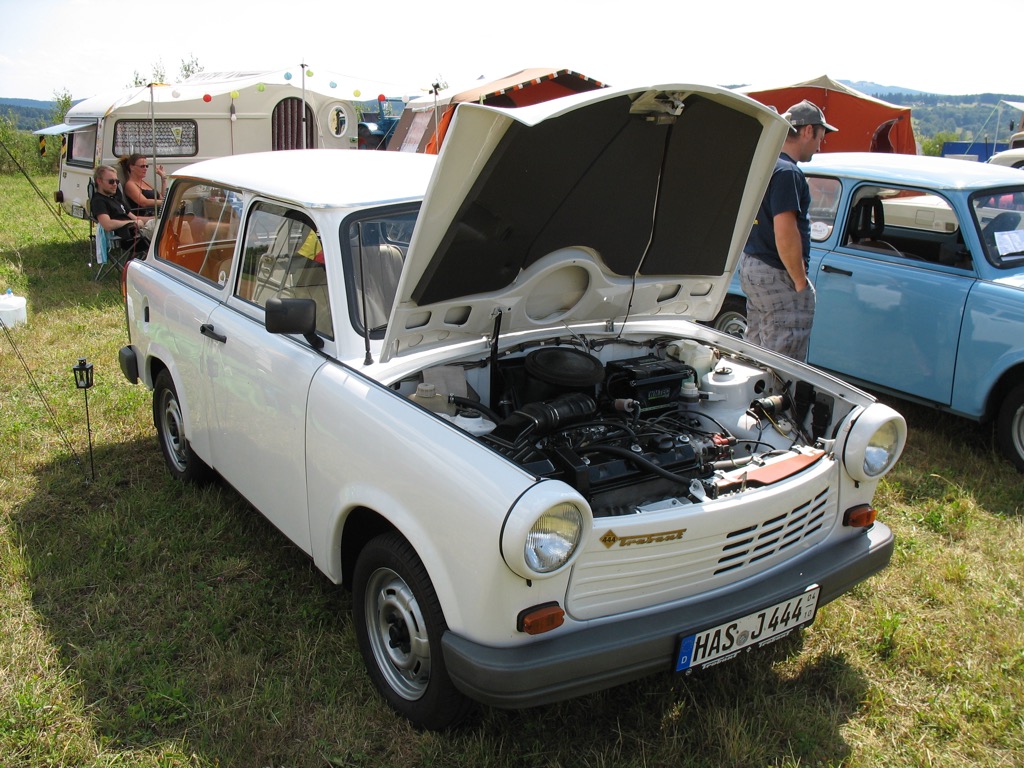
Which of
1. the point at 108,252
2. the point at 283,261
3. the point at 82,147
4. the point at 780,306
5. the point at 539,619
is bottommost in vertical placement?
the point at 108,252

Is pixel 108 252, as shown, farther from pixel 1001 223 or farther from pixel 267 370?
pixel 1001 223

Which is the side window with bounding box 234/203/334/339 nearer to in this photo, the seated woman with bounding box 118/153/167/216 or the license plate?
the license plate

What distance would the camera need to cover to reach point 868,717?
2846mm

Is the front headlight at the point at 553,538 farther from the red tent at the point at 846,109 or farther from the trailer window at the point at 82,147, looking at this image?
the red tent at the point at 846,109

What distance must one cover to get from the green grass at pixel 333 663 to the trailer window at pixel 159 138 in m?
7.99

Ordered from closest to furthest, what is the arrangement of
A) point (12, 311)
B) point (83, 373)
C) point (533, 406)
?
point (533, 406) → point (83, 373) → point (12, 311)

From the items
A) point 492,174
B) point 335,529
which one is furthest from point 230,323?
point 492,174

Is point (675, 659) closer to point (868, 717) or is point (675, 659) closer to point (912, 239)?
point (868, 717)

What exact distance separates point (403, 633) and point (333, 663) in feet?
1.77

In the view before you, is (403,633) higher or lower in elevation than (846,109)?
lower

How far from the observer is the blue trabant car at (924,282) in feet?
15.4

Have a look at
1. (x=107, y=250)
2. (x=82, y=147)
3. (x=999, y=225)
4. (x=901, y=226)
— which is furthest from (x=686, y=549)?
(x=82, y=147)

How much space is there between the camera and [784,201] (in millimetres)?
4520

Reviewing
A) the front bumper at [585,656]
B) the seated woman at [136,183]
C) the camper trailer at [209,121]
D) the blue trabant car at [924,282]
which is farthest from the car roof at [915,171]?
the camper trailer at [209,121]
